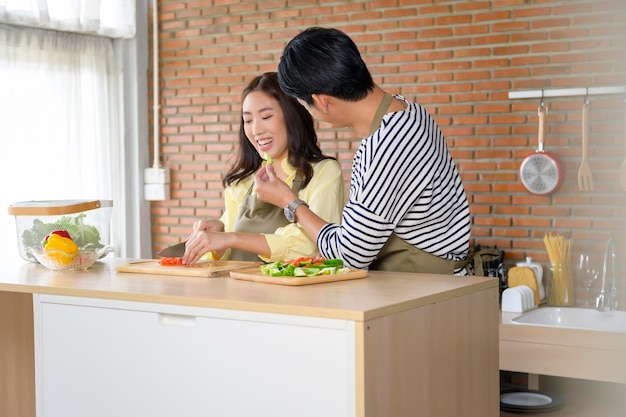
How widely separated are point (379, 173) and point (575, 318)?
7.03ft

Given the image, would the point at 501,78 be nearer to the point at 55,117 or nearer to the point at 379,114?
the point at 379,114

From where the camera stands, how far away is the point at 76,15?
204 inches

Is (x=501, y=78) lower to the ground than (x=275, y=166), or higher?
higher

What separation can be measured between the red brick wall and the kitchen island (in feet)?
7.17

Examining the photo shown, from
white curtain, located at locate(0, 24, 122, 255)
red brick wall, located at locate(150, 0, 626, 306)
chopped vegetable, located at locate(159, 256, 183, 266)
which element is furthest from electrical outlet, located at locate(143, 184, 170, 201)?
chopped vegetable, located at locate(159, 256, 183, 266)

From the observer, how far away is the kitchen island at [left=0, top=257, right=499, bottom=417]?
1.76 meters

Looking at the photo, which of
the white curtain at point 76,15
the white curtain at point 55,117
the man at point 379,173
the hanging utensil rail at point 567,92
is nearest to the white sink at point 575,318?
the hanging utensil rail at point 567,92

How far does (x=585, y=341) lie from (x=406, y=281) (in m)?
1.69

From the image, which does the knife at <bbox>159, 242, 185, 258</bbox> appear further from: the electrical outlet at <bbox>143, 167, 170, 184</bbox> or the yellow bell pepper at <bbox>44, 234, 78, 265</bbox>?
the electrical outlet at <bbox>143, 167, 170, 184</bbox>

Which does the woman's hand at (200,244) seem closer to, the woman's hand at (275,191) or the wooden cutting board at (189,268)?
the wooden cutting board at (189,268)

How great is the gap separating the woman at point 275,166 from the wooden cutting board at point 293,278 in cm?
51

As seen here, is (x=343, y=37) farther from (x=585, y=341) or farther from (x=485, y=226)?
(x=485, y=226)

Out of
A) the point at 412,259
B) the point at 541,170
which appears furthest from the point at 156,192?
the point at 412,259

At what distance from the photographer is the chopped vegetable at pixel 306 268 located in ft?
7.19
